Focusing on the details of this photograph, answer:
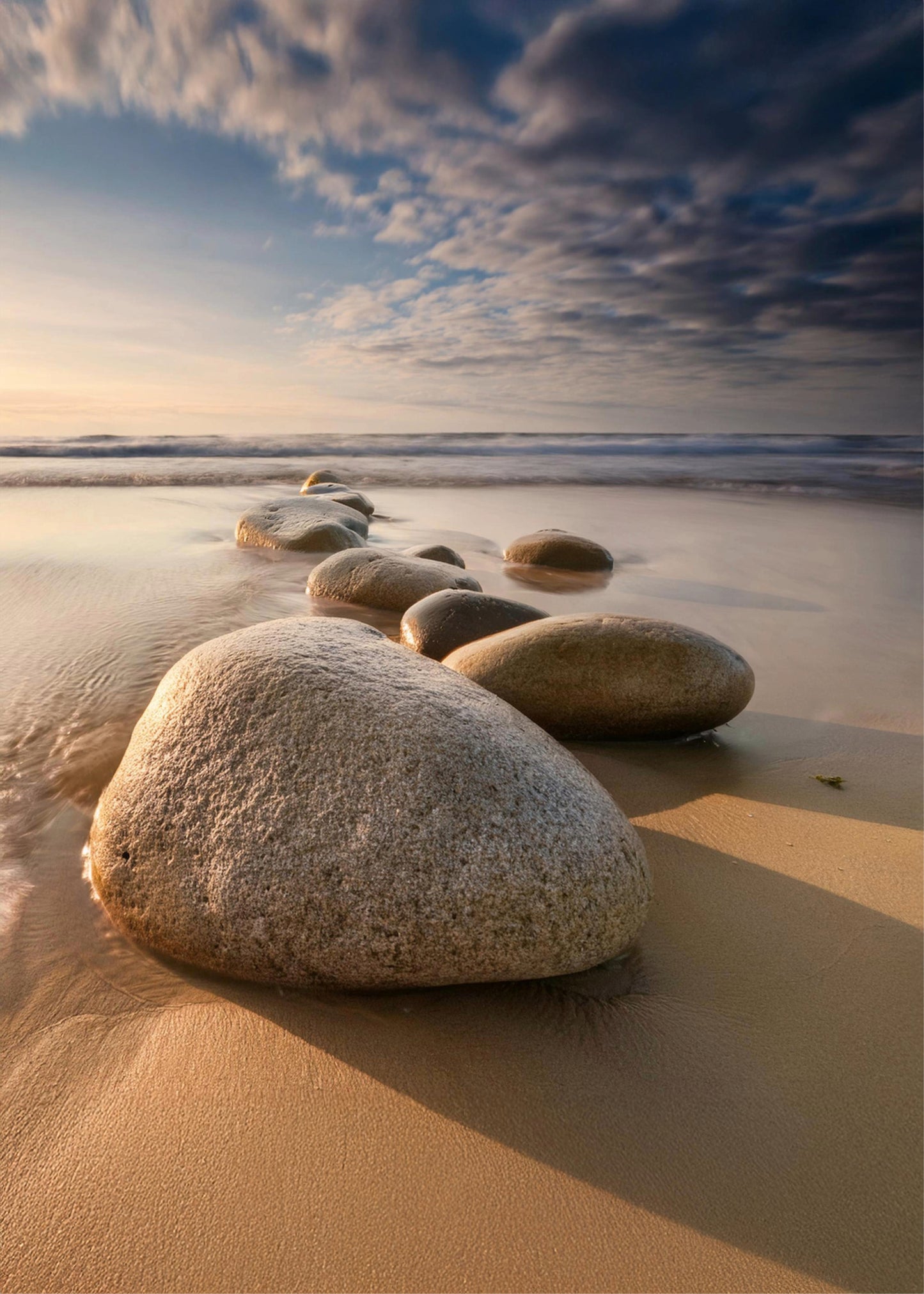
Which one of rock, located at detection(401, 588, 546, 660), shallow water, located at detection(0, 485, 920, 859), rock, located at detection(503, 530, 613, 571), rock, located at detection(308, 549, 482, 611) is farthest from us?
rock, located at detection(503, 530, 613, 571)

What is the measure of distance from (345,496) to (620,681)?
25.6ft

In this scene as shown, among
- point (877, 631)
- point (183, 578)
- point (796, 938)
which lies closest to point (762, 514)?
point (877, 631)

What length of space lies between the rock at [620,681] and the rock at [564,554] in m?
3.80

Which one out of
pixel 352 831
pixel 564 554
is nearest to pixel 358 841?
pixel 352 831

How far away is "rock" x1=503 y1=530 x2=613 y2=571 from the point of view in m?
6.95

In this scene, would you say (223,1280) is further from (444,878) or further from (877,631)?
(877,631)

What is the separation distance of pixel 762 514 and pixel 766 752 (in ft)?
30.8

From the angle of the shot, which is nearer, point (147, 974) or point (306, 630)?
point (147, 974)

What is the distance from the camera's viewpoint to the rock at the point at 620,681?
10.00 feet

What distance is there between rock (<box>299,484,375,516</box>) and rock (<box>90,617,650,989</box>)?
7713 mm

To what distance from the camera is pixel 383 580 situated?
509 cm

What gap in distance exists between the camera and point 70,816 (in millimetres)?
2398

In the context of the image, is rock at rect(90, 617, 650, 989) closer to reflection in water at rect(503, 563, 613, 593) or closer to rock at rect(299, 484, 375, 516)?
reflection in water at rect(503, 563, 613, 593)

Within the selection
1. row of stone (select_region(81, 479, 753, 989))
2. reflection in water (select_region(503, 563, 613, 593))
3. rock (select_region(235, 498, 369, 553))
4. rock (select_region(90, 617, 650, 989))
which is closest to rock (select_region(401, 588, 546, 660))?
row of stone (select_region(81, 479, 753, 989))
